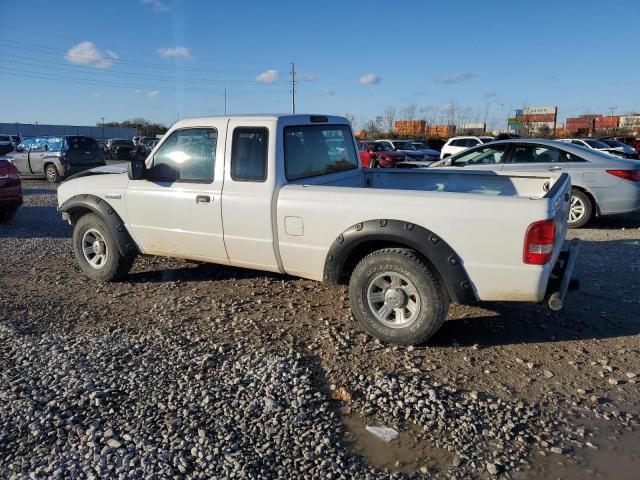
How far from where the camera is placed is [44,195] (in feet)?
48.0

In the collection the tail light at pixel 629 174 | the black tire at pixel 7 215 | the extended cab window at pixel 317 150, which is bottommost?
the black tire at pixel 7 215

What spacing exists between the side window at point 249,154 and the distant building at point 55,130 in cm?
5744

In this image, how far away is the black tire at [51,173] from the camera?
1786 centimetres

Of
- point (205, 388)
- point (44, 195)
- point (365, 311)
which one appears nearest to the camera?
point (205, 388)

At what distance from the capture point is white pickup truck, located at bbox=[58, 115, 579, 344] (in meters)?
3.74

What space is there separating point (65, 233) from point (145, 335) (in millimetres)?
5618

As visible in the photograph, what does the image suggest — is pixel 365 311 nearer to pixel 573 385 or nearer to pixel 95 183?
pixel 573 385

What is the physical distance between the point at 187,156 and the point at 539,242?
11.0 ft

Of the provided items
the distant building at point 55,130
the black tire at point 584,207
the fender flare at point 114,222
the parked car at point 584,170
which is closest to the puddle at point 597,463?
the fender flare at point 114,222

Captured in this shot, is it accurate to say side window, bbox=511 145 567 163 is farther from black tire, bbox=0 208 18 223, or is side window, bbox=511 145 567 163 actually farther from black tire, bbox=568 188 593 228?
black tire, bbox=0 208 18 223

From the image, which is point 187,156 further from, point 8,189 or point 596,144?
point 596,144

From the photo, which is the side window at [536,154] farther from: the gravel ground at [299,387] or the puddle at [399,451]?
the puddle at [399,451]

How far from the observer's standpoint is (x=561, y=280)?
3867 millimetres

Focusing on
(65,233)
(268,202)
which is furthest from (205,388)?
(65,233)
